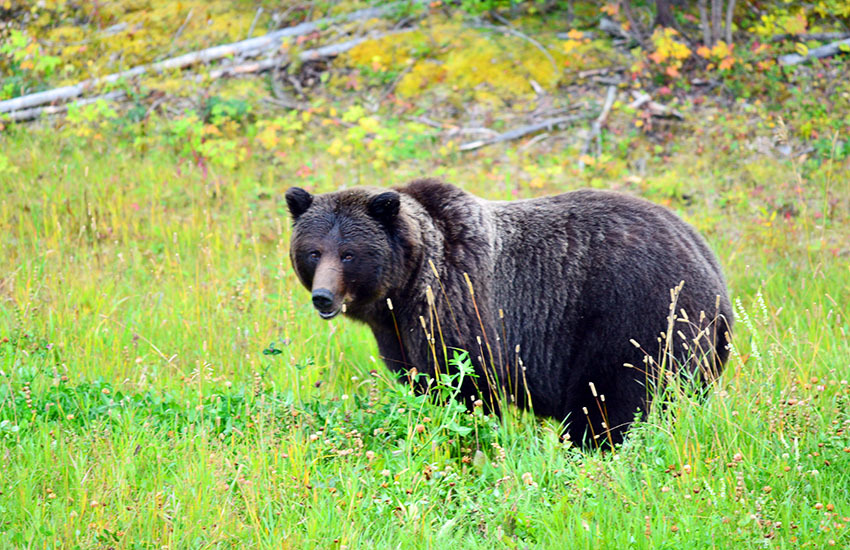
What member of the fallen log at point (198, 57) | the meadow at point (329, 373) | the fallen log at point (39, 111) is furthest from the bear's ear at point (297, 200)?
the fallen log at point (198, 57)

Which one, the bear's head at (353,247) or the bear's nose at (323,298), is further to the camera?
the bear's head at (353,247)

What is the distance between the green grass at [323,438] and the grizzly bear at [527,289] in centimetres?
31

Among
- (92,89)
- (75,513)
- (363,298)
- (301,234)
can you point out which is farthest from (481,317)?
(92,89)

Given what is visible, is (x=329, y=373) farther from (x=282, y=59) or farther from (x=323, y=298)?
(x=282, y=59)

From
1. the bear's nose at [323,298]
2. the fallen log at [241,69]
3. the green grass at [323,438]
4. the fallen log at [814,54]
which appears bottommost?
the green grass at [323,438]

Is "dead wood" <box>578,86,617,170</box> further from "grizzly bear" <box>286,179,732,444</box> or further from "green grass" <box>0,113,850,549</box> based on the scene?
"grizzly bear" <box>286,179,732,444</box>

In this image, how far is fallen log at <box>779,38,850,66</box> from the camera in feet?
33.7

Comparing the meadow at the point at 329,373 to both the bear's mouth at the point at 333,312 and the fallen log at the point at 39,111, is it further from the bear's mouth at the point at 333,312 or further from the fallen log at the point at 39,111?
the bear's mouth at the point at 333,312

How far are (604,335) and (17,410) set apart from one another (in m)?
3.56

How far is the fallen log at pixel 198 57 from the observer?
1030cm

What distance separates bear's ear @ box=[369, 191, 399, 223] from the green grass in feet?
2.98

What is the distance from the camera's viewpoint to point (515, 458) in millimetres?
4398

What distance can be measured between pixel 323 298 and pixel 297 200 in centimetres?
82

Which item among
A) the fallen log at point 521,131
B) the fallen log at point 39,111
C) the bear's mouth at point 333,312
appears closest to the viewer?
the bear's mouth at point 333,312
